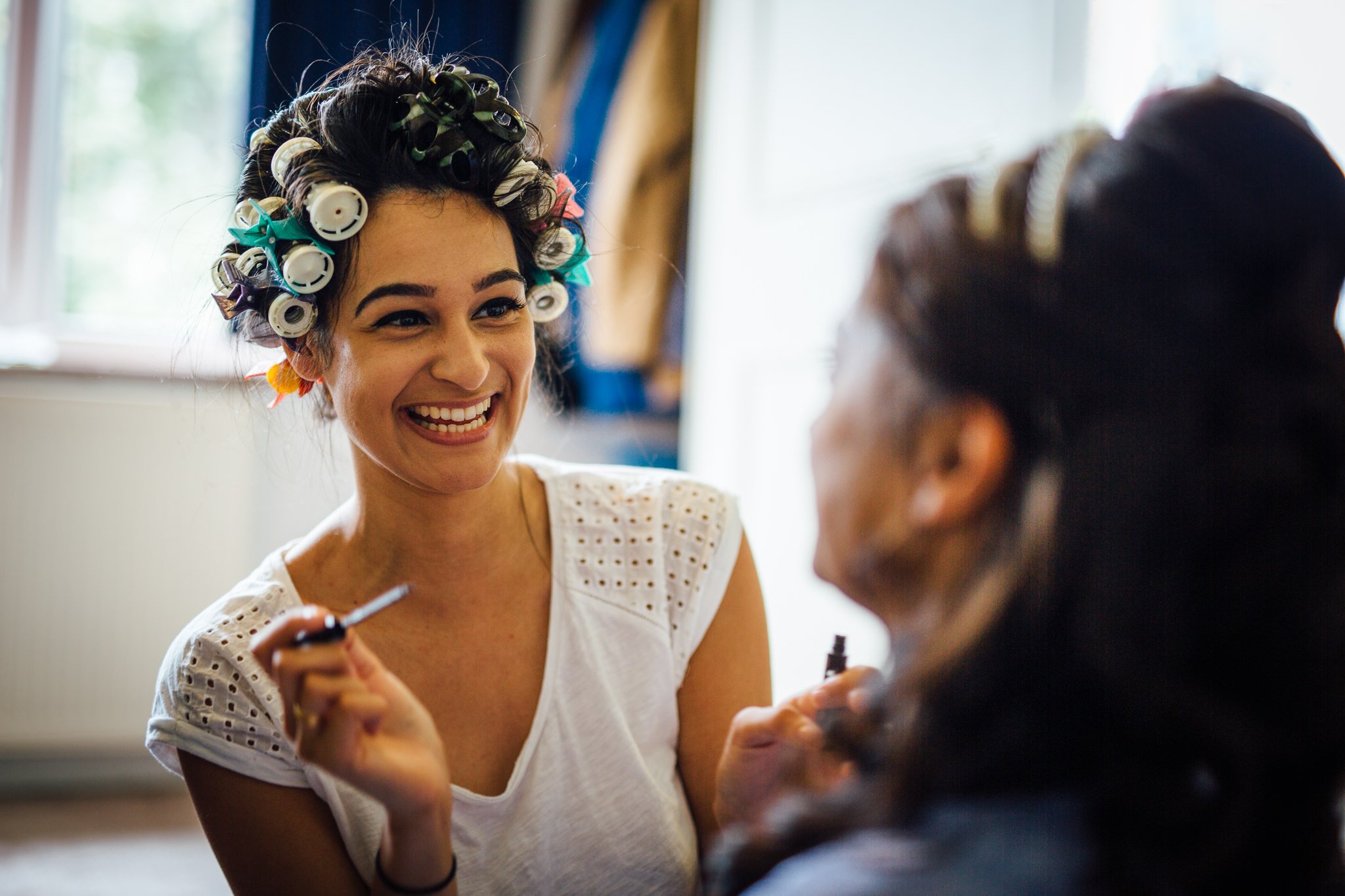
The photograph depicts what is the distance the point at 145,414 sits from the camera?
2.70m

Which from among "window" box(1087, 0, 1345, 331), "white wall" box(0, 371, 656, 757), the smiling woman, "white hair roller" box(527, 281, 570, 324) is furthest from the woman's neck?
"white wall" box(0, 371, 656, 757)

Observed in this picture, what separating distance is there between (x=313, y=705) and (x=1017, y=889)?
0.52 metres

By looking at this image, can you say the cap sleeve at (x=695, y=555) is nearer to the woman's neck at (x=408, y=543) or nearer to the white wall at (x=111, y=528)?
the woman's neck at (x=408, y=543)

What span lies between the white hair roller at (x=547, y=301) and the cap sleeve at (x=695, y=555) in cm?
29

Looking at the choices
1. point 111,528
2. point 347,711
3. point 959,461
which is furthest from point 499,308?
point 111,528

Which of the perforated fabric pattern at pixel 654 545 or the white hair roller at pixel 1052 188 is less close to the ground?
the white hair roller at pixel 1052 188

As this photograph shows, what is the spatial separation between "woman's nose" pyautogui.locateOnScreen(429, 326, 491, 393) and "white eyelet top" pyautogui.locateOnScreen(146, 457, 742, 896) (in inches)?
10.6

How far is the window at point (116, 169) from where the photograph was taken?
2871 mm

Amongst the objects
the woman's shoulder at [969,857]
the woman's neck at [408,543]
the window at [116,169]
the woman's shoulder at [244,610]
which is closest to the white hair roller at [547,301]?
the woman's neck at [408,543]

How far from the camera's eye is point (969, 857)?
1.74ft

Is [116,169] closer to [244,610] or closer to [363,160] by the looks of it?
[363,160]

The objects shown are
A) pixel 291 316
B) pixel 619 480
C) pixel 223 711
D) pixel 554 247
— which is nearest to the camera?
pixel 223 711

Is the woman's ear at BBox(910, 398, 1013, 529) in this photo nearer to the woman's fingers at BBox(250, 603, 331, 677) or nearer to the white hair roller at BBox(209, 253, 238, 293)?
the woman's fingers at BBox(250, 603, 331, 677)

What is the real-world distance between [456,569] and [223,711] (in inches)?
12.8
